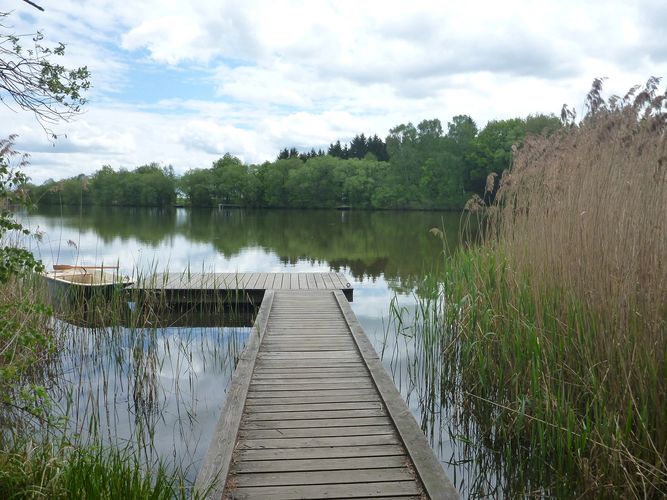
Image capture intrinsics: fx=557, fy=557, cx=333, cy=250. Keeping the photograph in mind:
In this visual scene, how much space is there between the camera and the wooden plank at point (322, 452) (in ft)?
10.8

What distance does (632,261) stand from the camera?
279 centimetres

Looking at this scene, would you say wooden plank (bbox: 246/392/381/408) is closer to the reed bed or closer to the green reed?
the reed bed

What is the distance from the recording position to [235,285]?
9930mm

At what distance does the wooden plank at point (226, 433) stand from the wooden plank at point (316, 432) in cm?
13

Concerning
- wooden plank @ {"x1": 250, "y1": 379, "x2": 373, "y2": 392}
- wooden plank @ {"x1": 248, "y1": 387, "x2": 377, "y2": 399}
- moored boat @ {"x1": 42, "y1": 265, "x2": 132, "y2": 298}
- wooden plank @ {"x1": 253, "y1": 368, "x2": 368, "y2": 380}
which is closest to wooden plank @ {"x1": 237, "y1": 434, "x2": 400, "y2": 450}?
wooden plank @ {"x1": 248, "y1": 387, "x2": 377, "y2": 399}

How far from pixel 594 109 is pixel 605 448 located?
7.66 feet

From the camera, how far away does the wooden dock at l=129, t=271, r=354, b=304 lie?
371 inches

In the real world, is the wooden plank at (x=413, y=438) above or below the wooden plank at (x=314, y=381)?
above

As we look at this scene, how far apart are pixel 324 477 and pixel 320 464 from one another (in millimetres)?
157

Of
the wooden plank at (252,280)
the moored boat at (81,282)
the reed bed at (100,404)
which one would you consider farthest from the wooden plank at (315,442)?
the wooden plank at (252,280)

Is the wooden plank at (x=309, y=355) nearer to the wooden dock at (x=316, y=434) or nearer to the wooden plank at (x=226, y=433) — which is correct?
the wooden dock at (x=316, y=434)

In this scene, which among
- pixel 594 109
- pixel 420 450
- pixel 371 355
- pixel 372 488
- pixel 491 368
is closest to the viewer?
pixel 372 488

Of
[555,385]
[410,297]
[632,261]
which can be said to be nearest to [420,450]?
[555,385]

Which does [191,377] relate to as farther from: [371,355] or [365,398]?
[365,398]
